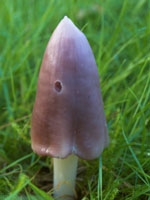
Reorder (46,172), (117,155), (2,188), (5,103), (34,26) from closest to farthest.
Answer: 1. (2,188)
2. (117,155)
3. (46,172)
4. (5,103)
5. (34,26)

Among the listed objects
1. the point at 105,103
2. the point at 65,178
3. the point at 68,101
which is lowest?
the point at 65,178

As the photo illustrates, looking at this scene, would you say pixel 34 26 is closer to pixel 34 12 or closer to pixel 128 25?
pixel 34 12

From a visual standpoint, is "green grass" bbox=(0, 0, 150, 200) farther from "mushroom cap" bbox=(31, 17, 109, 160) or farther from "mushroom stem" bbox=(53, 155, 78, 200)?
"mushroom cap" bbox=(31, 17, 109, 160)

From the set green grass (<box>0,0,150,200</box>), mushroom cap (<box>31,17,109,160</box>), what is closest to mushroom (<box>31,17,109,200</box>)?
mushroom cap (<box>31,17,109,160</box>)

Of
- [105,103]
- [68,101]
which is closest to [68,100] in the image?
[68,101]

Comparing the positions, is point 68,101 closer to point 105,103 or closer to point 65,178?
point 65,178

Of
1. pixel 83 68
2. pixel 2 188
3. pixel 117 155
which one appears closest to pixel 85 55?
pixel 83 68

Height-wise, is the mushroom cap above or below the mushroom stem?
above
